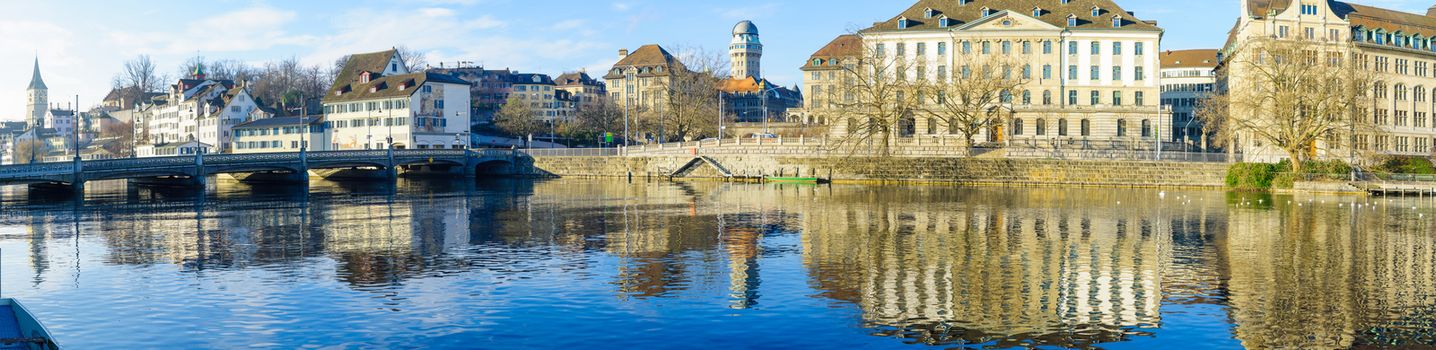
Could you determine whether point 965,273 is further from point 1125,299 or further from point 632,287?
point 632,287

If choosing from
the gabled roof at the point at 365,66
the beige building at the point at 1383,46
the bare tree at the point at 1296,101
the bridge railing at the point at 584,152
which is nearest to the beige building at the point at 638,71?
the gabled roof at the point at 365,66

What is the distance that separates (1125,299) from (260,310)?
18342mm

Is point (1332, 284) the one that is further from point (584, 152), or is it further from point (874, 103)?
point (584, 152)

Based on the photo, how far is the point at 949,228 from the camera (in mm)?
45000

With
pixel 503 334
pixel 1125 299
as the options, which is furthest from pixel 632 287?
pixel 1125 299

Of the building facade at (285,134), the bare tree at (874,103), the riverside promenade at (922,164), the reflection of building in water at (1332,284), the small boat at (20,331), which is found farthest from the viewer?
the building facade at (285,134)

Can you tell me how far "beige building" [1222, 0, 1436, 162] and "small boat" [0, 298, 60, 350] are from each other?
88607mm

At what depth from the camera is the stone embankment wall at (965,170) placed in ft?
266

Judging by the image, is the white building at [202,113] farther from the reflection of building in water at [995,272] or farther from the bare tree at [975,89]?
the reflection of building in water at [995,272]

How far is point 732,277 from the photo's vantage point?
98.7 feet

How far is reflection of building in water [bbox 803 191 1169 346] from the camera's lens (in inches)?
911

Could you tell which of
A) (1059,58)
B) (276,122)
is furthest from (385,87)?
(1059,58)

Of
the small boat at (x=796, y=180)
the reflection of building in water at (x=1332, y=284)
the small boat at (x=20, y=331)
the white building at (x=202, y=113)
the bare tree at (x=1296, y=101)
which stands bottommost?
the reflection of building in water at (x=1332, y=284)

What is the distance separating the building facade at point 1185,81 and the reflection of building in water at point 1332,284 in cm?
10195
